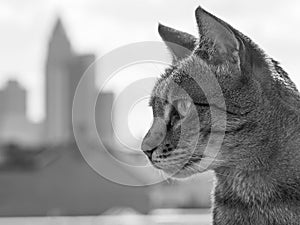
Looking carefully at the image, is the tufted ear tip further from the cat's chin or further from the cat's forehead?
the cat's chin

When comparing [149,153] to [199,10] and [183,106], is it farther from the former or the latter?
[199,10]

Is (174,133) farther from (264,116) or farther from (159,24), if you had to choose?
(159,24)

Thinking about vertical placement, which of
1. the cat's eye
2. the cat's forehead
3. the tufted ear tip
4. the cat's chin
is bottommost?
the cat's chin

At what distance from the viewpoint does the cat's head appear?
9.41 ft

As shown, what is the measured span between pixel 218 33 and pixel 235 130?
37cm

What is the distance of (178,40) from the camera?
3326 millimetres

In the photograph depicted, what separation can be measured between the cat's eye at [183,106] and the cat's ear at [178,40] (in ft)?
1.16

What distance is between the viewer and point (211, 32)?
289cm

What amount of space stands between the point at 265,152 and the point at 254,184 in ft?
0.43

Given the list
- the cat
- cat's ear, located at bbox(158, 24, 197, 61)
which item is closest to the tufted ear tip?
the cat

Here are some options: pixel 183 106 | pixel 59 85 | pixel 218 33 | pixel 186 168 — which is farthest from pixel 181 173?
pixel 59 85

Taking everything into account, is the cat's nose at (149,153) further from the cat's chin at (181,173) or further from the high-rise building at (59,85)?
the high-rise building at (59,85)

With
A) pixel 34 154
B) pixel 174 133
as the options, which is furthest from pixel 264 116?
pixel 34 154

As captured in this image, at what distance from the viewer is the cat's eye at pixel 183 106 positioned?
296cm
